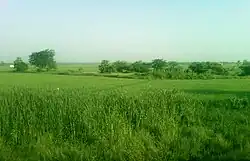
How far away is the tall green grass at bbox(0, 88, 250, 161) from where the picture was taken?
10.5 m

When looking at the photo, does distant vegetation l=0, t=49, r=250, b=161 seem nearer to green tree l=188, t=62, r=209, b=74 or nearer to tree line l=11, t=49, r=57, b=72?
green tree l=188, t=62, r=209, b=74

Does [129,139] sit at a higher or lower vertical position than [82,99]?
lower

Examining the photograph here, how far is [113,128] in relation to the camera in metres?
11.9

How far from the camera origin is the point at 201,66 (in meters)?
85.0

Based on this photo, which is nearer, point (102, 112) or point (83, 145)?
point (83, 145)

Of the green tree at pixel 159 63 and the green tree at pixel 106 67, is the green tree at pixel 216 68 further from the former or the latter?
the green tree at pixel 106 67

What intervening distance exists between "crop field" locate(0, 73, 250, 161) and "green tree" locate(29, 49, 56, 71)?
88.8m

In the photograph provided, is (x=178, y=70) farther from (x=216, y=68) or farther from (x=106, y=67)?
(x=106, y=67)

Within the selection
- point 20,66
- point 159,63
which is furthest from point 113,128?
point 159,63

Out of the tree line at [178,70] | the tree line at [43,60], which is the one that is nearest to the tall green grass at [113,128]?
the tree line at [178,70]

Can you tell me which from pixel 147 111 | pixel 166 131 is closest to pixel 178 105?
pixel 147 111

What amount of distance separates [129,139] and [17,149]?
320cm

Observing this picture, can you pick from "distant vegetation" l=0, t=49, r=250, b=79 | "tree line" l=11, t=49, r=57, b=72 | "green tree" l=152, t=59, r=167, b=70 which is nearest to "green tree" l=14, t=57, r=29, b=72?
"distant vegetation" l=0, t=49, r=250, b=79

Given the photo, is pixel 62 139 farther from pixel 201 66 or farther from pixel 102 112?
pixel 201 66
